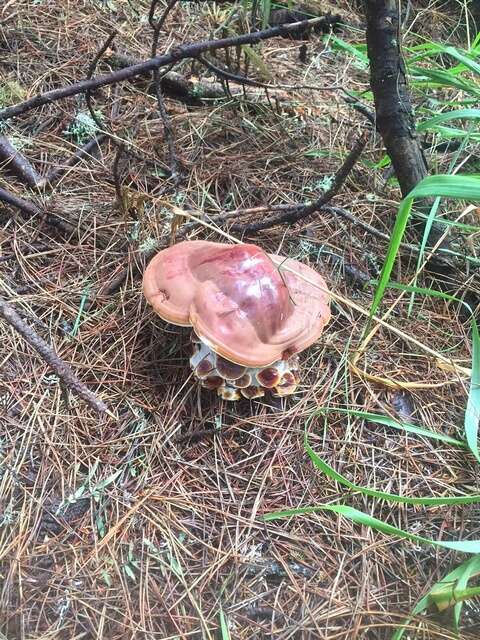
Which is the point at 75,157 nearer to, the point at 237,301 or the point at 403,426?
the point at 237,301

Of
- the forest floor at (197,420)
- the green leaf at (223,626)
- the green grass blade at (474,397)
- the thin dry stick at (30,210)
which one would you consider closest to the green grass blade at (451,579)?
the forest floor at (197,420)

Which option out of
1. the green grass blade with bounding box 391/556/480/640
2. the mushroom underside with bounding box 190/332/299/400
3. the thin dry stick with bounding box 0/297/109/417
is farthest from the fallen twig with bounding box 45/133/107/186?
the green grass blade with bounding box 391/556/480/640

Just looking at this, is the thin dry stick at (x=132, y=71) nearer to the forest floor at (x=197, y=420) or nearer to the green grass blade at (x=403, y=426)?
the forest floor at (x=197, y=420)

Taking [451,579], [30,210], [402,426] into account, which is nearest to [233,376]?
[402,426]

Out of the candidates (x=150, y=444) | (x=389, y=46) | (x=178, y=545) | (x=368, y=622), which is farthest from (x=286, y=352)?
(x=389, y=46)

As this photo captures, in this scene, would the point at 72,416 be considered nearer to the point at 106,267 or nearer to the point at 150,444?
the point at 150,444

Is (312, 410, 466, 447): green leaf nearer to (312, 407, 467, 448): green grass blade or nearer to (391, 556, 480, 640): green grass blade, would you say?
(312, 407, 467, 448): green grass blade

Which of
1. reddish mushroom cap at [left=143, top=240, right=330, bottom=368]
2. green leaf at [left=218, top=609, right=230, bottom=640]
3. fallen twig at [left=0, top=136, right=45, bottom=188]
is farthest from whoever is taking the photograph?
fallen twig at [left=0, top=136, right=45, bottom=188]
